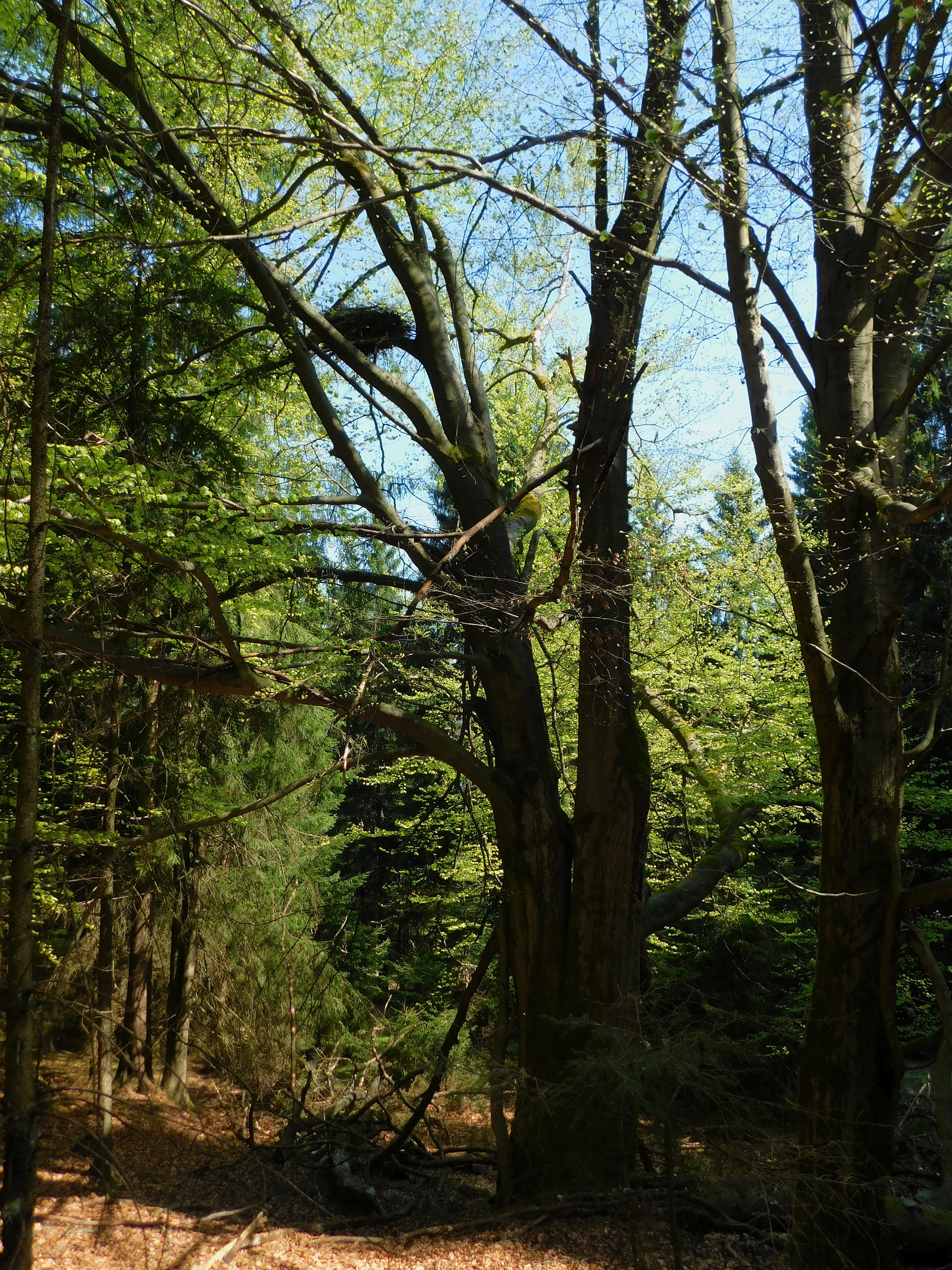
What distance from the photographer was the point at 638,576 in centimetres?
800

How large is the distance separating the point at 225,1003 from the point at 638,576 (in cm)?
753

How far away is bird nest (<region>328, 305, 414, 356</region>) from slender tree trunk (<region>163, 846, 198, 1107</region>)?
6.04 metres

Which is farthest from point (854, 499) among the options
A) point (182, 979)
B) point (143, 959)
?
point (182, 979)

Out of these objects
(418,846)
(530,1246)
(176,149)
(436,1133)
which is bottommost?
(436,1133)

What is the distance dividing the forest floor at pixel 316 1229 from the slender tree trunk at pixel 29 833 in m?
0.90

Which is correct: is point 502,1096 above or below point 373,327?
below

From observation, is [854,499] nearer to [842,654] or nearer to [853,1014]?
[842,654]

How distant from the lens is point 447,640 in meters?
8.34

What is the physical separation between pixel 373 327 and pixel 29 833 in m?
6.52

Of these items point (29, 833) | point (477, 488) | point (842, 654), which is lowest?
point (29, 833)

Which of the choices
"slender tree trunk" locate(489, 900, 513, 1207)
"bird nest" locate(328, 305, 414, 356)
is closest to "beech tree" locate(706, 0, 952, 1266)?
"slender tree trunk" locate(489, 900, 513, 1207)

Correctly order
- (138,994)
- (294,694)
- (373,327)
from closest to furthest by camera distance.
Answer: (294,694)
(373,327)
(138,994)

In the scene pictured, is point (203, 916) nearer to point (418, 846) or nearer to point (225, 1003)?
point (225, 1003)

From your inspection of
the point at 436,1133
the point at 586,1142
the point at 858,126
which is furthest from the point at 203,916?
the point at 858,126
